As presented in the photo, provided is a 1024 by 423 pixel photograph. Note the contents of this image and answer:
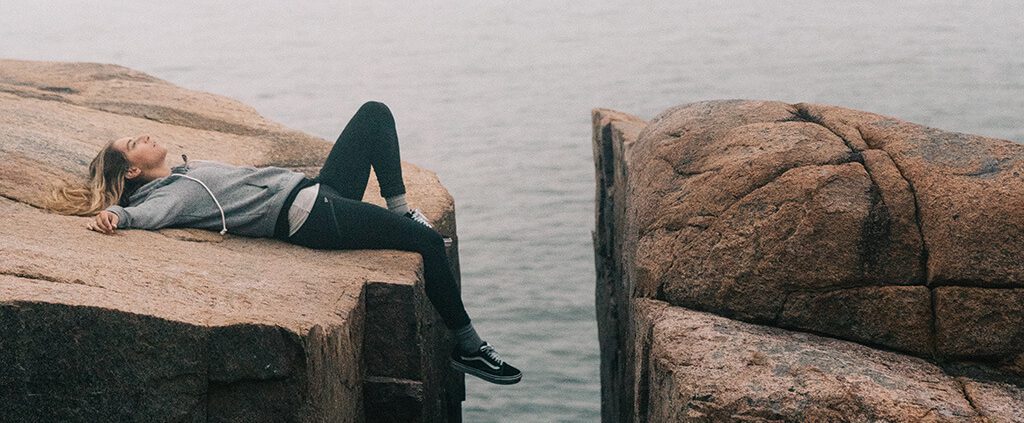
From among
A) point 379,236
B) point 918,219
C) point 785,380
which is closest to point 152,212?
point 379,236

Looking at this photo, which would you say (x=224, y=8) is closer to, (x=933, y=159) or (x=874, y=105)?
(x=874, y=105)

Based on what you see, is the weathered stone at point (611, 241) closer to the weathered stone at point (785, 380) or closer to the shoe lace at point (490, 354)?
the shoe lace at point (490, 354)

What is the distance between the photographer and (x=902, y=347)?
6.66m

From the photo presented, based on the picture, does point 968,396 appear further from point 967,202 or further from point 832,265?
point 967,202

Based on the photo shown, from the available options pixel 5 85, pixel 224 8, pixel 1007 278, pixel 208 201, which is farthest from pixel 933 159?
pixel 224 8

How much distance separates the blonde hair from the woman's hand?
51 cm

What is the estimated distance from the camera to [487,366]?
863 cm

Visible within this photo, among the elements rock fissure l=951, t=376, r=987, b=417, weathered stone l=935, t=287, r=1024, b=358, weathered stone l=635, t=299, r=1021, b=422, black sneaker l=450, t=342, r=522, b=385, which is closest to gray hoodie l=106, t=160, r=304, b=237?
black sneaker l=450, t=342, r=522, b=385

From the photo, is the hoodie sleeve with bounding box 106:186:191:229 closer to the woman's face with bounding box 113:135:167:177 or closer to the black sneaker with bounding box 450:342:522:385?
the woman's face with bounding box 113:135:167:177

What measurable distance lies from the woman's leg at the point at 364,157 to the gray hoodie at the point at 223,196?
602 millimetres

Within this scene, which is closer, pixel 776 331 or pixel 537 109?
pixel 776 331

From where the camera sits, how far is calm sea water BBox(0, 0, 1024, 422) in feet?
82.7

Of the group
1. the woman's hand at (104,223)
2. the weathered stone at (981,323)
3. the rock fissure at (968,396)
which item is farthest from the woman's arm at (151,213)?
the rock fissure at (968,396)

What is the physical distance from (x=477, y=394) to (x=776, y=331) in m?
13.4
